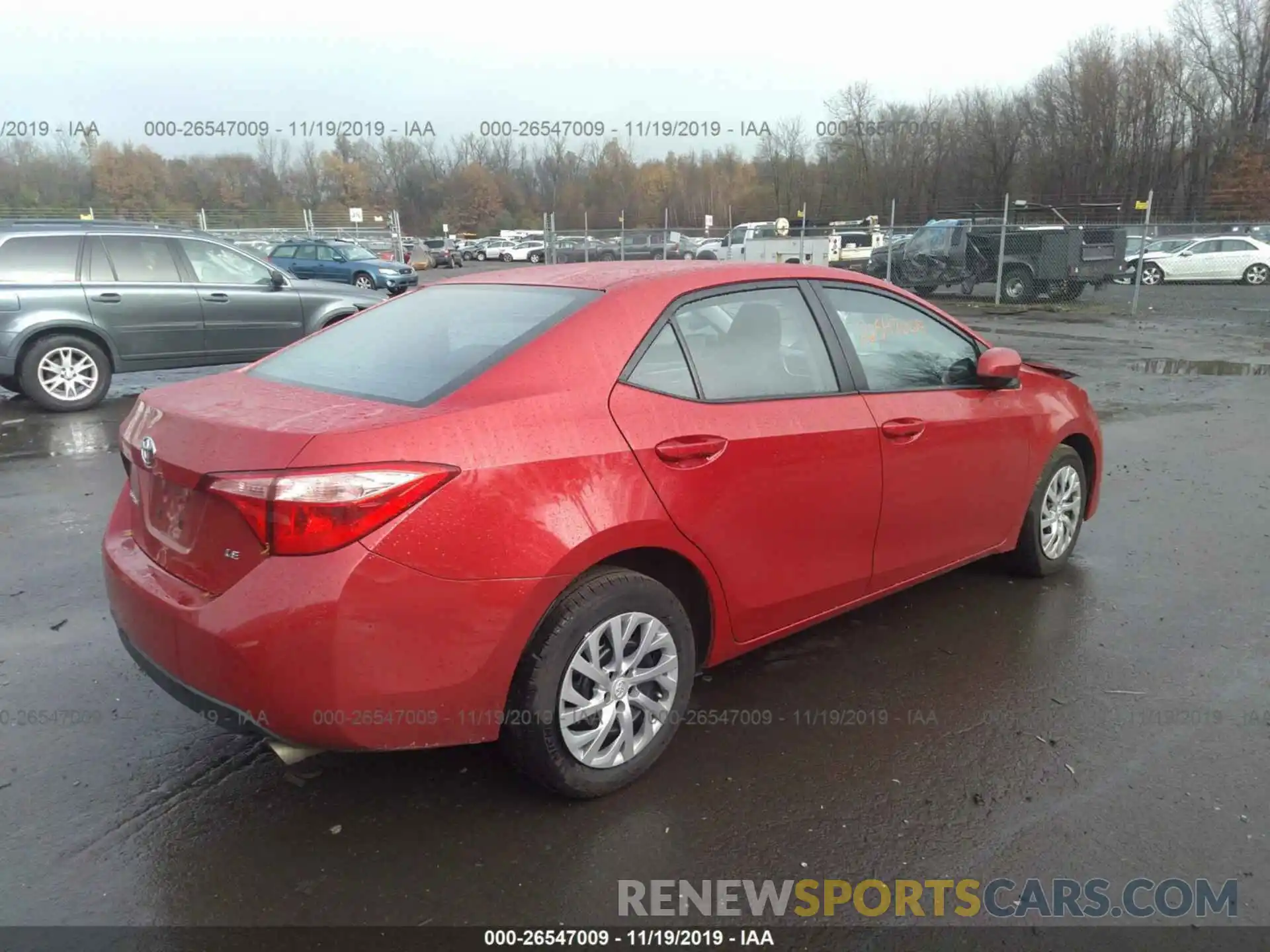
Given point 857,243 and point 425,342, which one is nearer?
point 425,342

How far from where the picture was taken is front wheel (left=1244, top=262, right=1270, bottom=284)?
89.8 ft

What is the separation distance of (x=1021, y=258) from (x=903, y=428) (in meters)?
20.3

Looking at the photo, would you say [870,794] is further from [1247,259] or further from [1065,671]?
[1247,259]

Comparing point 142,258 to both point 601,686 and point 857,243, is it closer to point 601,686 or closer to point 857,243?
point 601,686

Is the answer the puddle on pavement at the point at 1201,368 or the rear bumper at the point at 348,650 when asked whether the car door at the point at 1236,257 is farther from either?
the rear bumper at the point at 348,650

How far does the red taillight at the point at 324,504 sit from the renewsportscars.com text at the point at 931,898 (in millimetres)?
1182

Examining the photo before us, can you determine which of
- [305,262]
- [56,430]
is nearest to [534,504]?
[56,430]

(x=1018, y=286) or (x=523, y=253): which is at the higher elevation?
(x=523, y=253)

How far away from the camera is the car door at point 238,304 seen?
9.77 metres

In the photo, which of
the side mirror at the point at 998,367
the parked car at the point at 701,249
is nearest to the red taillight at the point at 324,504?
the side mirror at the point at 998,367

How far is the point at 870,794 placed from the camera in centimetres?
288

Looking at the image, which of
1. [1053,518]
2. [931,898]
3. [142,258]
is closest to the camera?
[931,898]

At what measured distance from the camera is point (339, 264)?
26.0m

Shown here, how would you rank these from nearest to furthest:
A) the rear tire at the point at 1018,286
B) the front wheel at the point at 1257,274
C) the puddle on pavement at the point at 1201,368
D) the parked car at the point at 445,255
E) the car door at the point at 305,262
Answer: the puddle on pavement at the point at 1201,368
the rear tire at the point at 1018,286
the car door at the point at 305,262
the front wheel at the point at 1257,274
the parked car at the point at 445,255
